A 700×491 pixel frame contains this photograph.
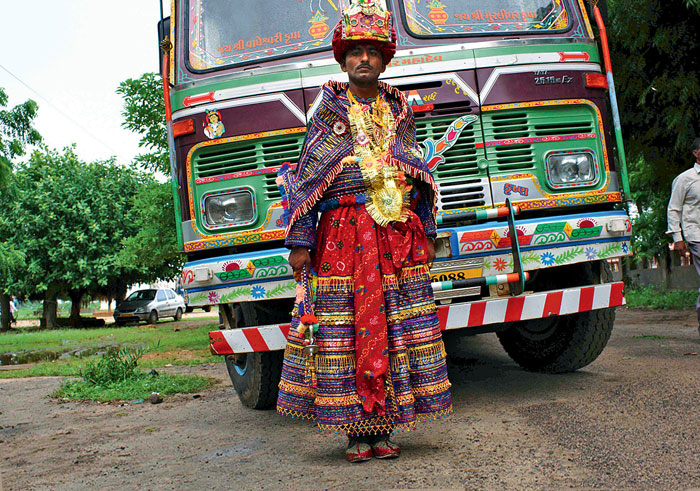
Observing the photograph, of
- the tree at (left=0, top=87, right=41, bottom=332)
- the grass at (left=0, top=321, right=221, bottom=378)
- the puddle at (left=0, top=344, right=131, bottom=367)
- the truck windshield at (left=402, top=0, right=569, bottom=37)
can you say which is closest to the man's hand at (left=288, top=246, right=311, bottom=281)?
the truck windshield at (left=402, top=0, right=569, bottom=37)

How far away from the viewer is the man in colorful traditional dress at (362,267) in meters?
3.13

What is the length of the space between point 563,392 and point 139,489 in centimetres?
284

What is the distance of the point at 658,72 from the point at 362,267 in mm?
7867

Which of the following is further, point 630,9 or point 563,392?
point 630,9

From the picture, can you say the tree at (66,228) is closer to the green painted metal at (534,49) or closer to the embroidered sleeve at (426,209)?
the green painted metal at (534,49)

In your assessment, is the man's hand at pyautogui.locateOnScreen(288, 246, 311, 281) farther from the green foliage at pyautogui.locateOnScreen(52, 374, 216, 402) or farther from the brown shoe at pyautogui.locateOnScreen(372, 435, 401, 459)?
the green foliage at pyautogui.locateOnScreen(52, 374, 216, 402)

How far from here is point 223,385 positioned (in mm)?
6613

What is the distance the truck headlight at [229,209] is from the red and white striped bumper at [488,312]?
689 mm

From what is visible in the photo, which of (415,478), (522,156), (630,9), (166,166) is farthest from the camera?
(166,166)

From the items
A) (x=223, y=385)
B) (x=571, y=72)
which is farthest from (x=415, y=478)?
(x=223, y=385)

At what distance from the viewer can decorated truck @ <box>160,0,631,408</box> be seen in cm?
413

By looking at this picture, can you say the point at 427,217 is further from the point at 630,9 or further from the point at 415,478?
the point at 630,9

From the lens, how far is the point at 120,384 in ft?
21.7

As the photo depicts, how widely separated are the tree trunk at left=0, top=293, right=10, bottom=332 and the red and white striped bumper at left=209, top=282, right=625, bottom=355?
2616 cm
